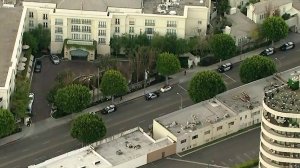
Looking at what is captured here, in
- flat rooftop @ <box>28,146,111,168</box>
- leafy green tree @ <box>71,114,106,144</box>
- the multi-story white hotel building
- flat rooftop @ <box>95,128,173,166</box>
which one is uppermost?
the multi-story white hotel building

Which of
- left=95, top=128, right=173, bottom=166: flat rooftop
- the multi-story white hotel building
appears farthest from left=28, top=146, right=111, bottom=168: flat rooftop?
the multi-story white hotel building

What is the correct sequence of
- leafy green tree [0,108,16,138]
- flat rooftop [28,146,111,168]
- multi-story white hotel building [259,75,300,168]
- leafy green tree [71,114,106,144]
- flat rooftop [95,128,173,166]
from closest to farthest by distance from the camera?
multi-story white hotel building [259,75,300,168] → flat rooftop [28,146,111,168] → flat rooftop [95,128,173,166] → leafy green tree [71,114,106,144] → leafy green tree [0,108,16,138]

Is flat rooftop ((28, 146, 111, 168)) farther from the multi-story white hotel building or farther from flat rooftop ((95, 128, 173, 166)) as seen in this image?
the multi-story white hotel building

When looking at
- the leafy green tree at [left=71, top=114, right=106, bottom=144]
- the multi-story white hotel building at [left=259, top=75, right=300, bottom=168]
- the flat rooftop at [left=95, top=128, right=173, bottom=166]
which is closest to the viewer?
the multi-story white hotel building at [left=259, top=75, right=300, bottom=168]

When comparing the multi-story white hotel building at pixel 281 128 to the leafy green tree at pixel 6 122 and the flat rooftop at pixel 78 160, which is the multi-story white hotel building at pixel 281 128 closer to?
the flat rooftop at pixel 78 160

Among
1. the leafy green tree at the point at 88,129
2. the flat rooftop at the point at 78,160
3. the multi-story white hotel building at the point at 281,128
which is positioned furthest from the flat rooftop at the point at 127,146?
the multi-story white hotel building at the point at 281,128

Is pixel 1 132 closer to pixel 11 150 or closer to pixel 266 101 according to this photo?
pixel 11 150

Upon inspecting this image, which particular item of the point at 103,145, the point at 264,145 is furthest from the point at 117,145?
the point at 264,145

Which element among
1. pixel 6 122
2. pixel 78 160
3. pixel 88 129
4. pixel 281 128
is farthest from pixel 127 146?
pixel 281 128
